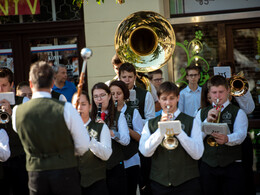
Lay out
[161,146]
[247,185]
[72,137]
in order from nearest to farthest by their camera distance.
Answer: [72,137] → [161,146] → [247,185]

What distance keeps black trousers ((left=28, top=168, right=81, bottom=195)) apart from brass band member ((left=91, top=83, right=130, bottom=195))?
1062mm

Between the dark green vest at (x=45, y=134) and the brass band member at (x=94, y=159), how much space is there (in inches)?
22.0

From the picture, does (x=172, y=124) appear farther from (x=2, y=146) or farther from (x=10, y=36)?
(x=10, y=36)

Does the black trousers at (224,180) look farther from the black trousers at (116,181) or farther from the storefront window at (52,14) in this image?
the storefront window at (52,14)

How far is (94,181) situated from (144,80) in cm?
226

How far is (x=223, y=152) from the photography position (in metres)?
4.61

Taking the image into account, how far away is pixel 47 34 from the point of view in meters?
7.38

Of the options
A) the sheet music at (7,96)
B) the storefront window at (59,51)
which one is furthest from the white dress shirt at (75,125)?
the storefront window at (59,51)

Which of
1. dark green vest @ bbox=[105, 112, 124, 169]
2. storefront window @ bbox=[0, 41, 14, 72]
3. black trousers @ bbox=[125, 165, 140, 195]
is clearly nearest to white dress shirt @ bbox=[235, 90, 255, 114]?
black trousers @ bbox=[125, 165, 140, 195]

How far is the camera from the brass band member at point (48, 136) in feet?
11.0

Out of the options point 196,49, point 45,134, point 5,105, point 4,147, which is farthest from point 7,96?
point 196,49

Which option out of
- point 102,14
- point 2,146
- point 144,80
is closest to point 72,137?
point 2,146

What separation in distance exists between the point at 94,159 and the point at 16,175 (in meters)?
1.18

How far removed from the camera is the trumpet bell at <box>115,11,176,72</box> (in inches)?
241
